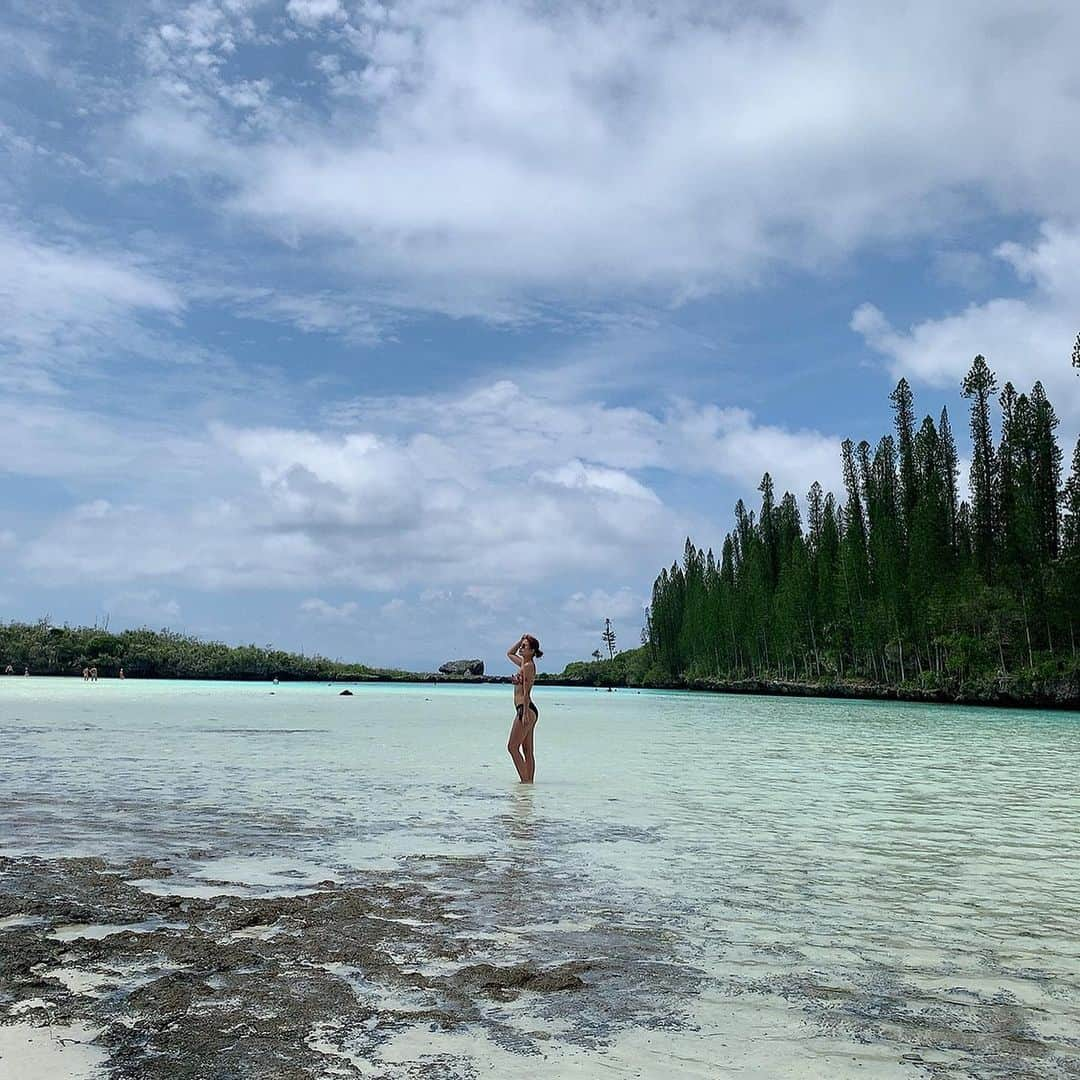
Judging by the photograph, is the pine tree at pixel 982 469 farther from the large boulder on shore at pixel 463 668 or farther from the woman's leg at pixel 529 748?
the large boulder on shore at pixel 463 668

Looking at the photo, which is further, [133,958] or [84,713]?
[84,713]

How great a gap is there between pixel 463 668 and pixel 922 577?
5107 inches

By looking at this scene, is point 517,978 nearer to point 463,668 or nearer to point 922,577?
point 922,577

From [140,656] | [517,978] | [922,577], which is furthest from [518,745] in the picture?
[140,656]

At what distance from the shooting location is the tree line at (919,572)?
64688 mm

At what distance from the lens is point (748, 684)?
107562 millimetres

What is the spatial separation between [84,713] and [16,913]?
31.3m

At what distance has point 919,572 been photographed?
7500cm

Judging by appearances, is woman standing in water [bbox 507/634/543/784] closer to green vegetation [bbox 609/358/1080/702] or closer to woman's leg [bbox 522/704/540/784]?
woman's leg [bbox 522/704/540/784]

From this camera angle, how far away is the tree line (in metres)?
64.7

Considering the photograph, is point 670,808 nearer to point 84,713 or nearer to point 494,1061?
point 494,1061

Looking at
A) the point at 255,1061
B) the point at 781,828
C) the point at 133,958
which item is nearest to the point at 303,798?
the point at 781,828

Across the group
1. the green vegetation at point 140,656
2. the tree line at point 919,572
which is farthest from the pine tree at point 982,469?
the green vegetation at point 140,656

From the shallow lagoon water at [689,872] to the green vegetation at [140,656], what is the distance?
117862mm
